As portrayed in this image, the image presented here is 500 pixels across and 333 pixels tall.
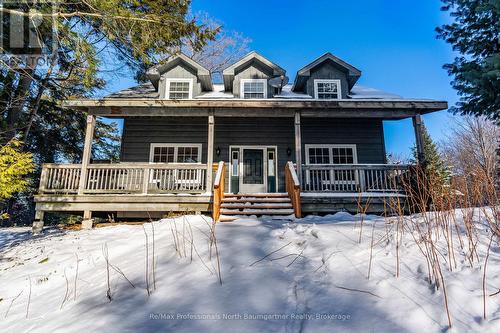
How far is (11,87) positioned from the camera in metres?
10.2

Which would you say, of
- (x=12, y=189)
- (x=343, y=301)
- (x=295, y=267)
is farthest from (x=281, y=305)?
(x=12, y=189)

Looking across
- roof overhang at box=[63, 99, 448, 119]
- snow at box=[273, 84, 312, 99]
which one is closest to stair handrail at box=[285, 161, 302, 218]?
roof overhang at box=[63, 99, 448, 119]

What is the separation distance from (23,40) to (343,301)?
10140 mm

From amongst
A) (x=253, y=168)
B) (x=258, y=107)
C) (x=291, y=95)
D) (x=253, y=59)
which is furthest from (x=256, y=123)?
(x=253, y=59)

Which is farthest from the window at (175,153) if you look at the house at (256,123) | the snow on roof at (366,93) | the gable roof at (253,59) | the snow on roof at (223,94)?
the snow on roof at (366,93)

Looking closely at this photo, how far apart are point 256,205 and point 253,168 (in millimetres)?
3327

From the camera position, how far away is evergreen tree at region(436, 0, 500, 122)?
6.83 m

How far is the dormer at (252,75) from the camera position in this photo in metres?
11.0

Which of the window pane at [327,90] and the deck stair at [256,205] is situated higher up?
the window pane at [327,90]

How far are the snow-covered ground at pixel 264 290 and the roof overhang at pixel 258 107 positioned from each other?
521cm

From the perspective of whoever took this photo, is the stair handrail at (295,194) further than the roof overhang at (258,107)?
No

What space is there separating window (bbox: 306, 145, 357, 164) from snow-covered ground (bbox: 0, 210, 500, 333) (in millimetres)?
6629

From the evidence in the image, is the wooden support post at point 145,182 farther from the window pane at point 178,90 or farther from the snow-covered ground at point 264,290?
the window pane at point 178,90

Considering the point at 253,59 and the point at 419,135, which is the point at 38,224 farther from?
the point at 419,135
